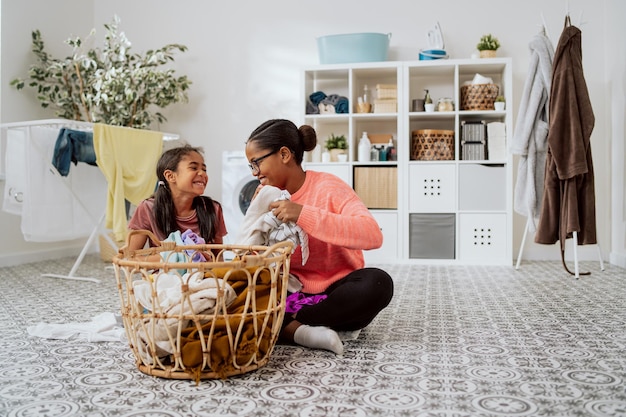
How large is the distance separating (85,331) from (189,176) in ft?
2.21

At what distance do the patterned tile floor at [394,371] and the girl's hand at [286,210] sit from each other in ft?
1.30

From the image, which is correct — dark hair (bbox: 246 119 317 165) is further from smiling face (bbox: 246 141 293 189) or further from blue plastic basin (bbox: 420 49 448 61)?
blue plastic basin (bbox: 420 49 448 61)

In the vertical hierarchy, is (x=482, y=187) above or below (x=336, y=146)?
below

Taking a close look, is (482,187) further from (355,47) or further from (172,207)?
Result: (172,207)

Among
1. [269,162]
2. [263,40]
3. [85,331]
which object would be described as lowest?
[85,331]

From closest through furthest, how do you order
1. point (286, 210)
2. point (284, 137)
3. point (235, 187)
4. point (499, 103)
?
point (286, 210) → point (284, 137) → point (499, 103) → point (235, 187)

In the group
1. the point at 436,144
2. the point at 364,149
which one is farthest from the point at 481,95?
the point at 364,149

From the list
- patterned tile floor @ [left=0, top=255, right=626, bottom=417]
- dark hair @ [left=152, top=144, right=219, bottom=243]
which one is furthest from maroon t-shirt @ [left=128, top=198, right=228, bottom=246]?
patterned tile floor @ [left=0, top=255, right=626, bottom=417]

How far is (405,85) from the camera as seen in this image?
4.27 m

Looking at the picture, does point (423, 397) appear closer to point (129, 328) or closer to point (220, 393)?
point (220, 393)

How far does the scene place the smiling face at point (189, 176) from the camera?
7.63 ft

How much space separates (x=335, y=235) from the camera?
5.82 ft

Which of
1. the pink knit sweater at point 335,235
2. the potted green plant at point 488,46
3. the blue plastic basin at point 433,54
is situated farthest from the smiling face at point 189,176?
the potted green plant at point 488,46

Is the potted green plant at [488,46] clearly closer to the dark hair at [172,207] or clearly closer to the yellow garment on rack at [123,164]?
the yellow garment on rack at [123,164]
